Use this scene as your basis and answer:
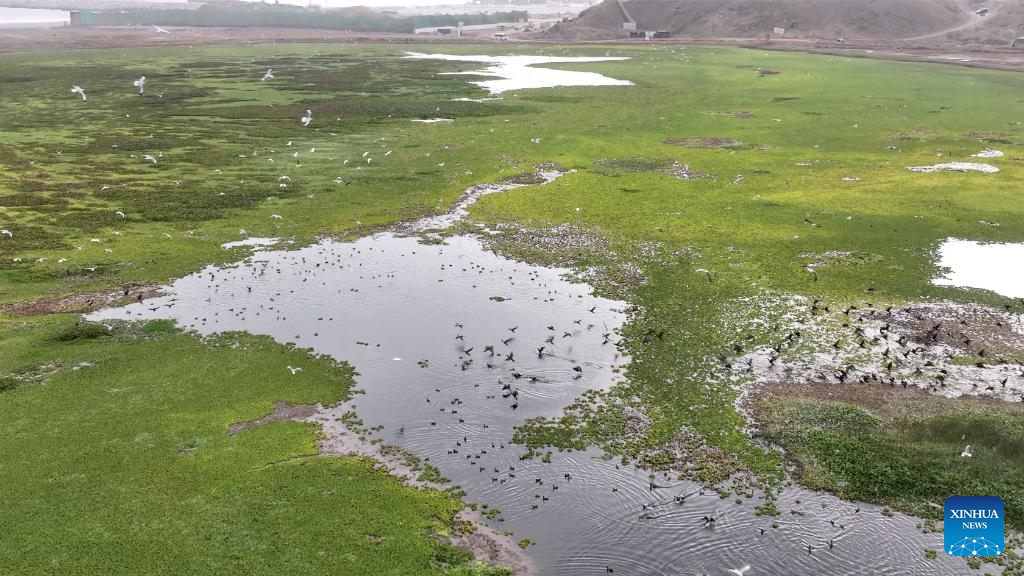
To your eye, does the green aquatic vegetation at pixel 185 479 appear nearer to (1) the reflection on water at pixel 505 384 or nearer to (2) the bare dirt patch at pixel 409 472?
(2) the bare dirt patch at pixel 409 472

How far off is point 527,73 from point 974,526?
299ft

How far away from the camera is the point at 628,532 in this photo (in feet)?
58.2

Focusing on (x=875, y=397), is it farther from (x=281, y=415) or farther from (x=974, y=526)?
(x=281, y=415)

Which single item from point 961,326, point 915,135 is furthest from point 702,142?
point 961,326

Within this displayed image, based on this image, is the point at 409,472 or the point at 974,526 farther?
the point at 409,472

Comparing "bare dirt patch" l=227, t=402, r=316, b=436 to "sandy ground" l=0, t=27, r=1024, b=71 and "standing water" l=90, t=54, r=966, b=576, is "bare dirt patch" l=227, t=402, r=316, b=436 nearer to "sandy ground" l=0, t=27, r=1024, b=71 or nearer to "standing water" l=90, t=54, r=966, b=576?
"standing water" l=90, t=54, r=966, b=576

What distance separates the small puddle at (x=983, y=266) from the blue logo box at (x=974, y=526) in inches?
631

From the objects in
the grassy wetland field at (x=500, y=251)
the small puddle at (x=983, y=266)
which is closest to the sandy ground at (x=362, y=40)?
the grassy wetland field at (x=500, y=251)

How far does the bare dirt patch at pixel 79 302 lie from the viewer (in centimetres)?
2875

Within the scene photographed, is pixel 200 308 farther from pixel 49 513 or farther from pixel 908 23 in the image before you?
pixel 908 23

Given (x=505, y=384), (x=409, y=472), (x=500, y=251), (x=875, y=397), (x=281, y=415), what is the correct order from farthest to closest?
1. (x=500, y=251)
2. (x=505, y=384)
3. (x=875, y=397)
4. (x=281, y=415)
5. (x=409, y=472)

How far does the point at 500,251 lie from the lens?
3612cm

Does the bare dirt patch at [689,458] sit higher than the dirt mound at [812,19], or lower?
lower

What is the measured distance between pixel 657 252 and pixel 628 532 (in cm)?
1981
